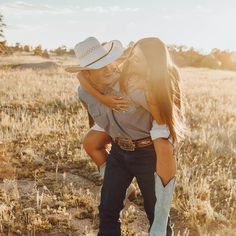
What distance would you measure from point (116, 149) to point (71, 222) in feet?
5.70

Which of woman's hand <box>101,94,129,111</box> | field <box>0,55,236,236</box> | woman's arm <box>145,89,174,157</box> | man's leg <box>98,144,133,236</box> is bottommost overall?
field <box>0,55,236,236</box>

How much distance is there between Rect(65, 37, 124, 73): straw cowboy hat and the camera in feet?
11.9

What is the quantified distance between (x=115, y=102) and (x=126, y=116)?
0.13m

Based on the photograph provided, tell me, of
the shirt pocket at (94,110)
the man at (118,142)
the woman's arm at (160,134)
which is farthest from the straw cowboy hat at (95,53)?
the woman's arm at (160,134)

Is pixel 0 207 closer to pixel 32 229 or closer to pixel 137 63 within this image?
pixel 32 229

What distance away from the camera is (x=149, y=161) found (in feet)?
11.9

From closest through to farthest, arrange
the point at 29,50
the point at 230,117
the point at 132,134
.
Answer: the point at 132,134, the point at 230,117, the point at 29,50

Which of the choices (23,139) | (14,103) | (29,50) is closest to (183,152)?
(23,139)

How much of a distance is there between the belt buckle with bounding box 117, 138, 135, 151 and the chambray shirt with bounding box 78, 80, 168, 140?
32mm

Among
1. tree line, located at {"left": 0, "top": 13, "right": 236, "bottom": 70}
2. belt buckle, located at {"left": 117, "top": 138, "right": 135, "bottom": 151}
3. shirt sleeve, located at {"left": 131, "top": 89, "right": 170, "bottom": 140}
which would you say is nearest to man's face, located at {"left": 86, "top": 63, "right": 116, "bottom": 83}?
shirt sleeve, located at {"left": 131, "top": 89, "right": 170, "bottom": 140}

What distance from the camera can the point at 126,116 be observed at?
3.51 m

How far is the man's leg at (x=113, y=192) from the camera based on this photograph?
149 inches

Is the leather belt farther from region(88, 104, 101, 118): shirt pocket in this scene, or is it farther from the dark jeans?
region(88, 104, 101, 118): shirt pocket

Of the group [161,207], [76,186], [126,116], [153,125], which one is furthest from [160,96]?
[76,186]
